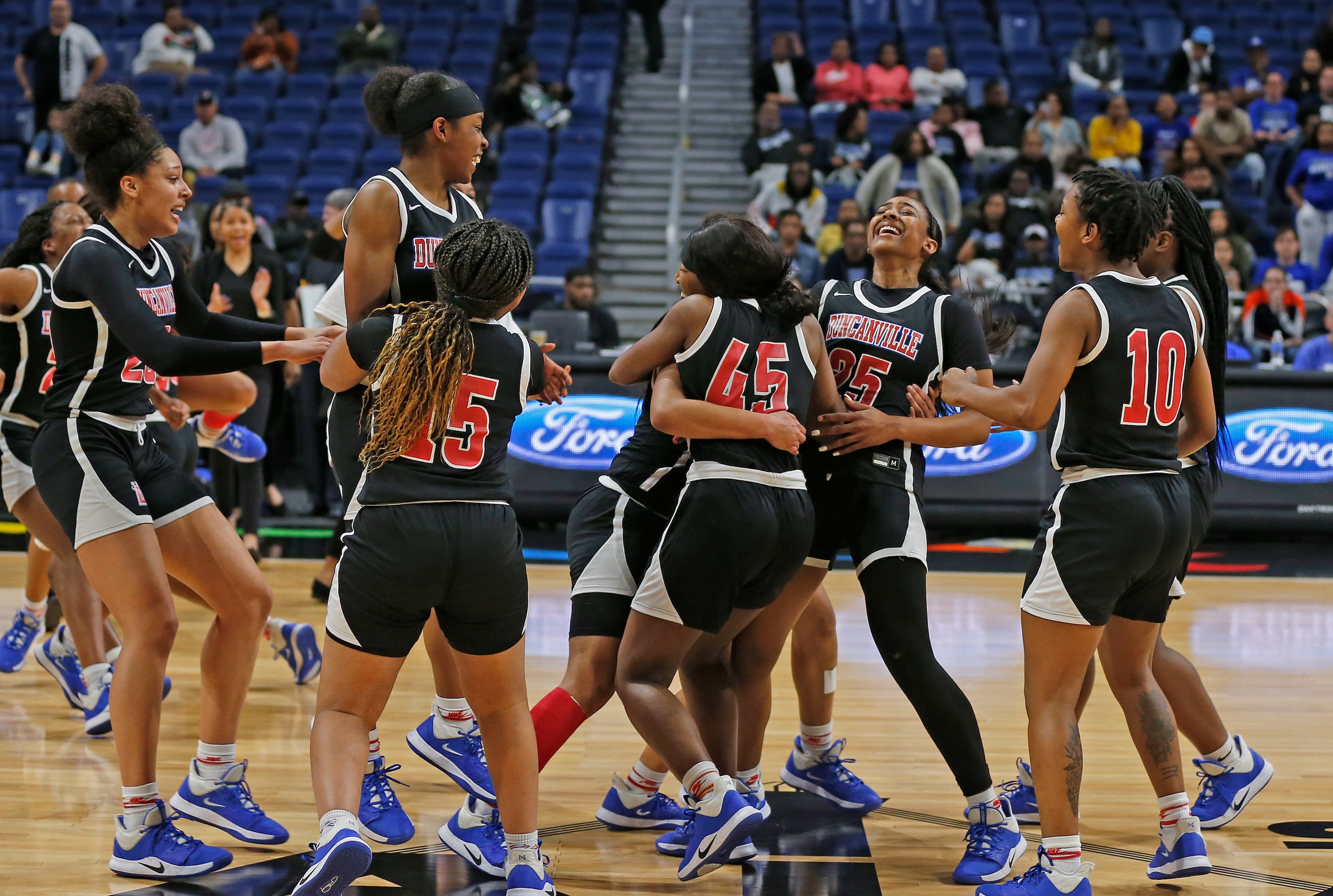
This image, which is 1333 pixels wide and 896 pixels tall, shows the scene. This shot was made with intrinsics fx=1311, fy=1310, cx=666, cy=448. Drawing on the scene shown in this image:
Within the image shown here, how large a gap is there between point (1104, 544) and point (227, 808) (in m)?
2.40

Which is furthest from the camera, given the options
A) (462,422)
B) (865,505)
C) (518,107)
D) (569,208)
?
(518,107)

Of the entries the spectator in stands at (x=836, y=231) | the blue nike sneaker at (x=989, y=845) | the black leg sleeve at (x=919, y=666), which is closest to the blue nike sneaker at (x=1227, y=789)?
the blue nike sneaker at (x=989, y=845)

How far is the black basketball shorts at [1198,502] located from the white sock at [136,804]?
2.73m

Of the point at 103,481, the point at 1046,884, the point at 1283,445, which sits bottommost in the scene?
the point at 1283,445

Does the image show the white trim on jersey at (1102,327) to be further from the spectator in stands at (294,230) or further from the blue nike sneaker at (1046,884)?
the spectator in stands at (294,230)

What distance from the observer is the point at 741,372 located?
3.37 m

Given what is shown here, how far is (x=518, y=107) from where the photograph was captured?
13.1 m

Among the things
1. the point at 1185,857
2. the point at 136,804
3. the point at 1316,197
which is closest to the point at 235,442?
the point at 136,804

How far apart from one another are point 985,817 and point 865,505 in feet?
2.91

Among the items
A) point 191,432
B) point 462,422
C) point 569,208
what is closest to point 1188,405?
point 462,422

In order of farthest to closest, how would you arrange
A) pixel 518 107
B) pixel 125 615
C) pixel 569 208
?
pixel 518 107, pixel 569 208, pixel 125 615

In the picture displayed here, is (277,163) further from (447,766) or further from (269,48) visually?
(447,766)

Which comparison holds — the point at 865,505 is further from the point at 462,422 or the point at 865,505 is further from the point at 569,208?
the point at 569,208

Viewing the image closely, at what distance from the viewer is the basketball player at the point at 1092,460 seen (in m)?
3.16
